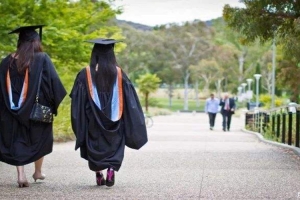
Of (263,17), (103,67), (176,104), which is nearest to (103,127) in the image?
(103,67)

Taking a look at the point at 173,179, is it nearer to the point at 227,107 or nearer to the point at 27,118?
the point at 27,118

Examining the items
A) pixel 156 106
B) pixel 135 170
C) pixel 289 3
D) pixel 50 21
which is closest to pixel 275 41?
pixel 289 3

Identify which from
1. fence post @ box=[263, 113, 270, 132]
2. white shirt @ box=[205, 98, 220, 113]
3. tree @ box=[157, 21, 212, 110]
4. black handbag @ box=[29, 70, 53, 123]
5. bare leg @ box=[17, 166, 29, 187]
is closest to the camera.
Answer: bare leg @ box=[17, 166, 29, 187]

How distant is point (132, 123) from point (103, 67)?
691mm

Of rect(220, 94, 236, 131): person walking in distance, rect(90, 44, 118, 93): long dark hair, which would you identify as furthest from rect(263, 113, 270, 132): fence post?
rect(90, 44, 118, 93): long dark hair

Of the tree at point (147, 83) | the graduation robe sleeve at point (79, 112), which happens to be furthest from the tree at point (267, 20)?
the tree at point (147, 83)

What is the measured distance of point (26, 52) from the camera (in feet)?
25.9

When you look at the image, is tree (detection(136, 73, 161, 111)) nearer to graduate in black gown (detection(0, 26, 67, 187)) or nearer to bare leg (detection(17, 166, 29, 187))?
graduate in black gown (detection(0, 26, 67, 187))

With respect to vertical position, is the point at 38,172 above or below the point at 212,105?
above

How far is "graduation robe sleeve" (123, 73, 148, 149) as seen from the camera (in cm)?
796

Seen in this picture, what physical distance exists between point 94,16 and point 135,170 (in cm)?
1021

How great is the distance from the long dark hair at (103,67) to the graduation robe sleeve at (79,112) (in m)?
0.18

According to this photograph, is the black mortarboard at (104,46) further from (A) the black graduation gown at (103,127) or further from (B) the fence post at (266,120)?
(B) the fence post at (266,120)

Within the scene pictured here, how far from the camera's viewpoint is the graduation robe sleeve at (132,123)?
26.1ft
